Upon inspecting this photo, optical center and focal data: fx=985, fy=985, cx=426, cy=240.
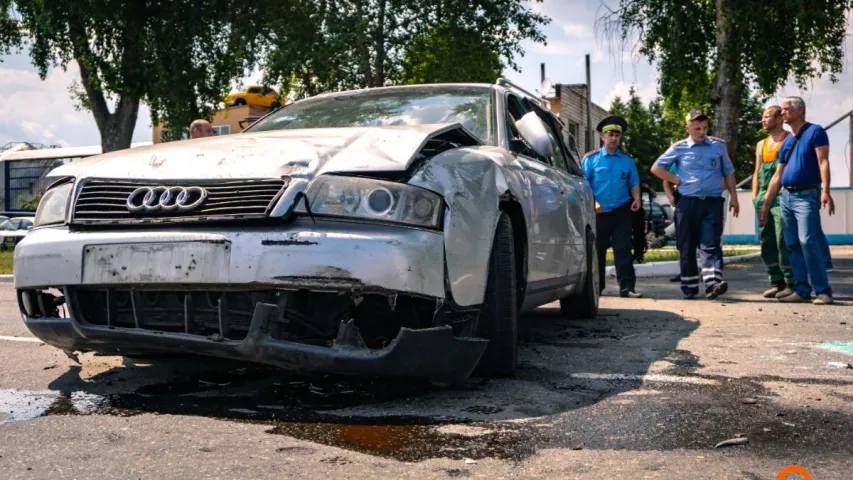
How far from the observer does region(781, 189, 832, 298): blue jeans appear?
865 cm

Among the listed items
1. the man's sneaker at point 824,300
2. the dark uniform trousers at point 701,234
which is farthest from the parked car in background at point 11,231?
the man's sneaker at point 824,300

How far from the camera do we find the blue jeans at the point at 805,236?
865cm

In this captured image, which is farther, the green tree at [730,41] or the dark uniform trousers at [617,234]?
the green tree at [730,41]

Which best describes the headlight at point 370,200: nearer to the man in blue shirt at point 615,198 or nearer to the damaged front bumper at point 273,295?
the damaged front bumper at point 273,295

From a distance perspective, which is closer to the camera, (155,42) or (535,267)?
(535,267)

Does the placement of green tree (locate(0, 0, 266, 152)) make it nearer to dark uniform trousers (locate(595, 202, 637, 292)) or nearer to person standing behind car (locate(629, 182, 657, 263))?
person standing behind car (locate(629, 182, 657, 263))

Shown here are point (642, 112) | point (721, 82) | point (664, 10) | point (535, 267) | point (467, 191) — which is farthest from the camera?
point (642, 112)

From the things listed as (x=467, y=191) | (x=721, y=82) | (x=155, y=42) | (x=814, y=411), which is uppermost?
(x=155, y=42)

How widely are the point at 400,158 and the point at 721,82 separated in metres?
16.0

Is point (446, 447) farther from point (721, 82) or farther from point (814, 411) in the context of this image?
point (721, 82)

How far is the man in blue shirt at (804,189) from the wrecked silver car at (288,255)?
5.16 meters

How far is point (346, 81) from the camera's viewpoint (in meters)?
22.0

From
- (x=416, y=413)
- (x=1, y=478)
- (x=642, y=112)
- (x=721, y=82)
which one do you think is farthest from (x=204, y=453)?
(x=642, y=112)

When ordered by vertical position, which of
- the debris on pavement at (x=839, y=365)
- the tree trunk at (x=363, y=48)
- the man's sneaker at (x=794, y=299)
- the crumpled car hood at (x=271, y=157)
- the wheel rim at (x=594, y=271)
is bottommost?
the man's sneaker at (x=794, y=299)
